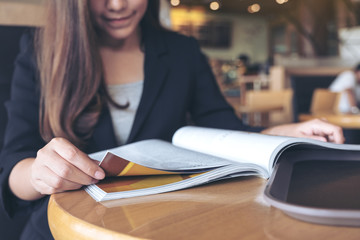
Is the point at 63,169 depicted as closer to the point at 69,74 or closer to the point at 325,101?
the point at 69,74

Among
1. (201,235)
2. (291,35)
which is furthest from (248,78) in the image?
(201,235)

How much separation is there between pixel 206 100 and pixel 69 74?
52cm

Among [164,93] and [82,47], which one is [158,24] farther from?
[82,47]

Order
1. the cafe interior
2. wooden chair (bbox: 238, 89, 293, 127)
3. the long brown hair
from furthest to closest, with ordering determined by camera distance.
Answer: wooden chair (bbox: 238, 89, 293, 127) → the cafe interior → the long brown hair

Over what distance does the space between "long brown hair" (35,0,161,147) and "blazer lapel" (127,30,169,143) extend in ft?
0.40

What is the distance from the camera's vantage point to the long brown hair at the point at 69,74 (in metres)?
0.94

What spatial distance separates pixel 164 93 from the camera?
1171mm

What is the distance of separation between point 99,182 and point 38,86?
57cm

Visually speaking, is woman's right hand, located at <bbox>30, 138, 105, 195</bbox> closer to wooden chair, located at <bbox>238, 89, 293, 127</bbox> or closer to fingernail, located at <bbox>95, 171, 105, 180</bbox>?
fingernail, located at <bbox>95, 171, 105, 180</bbox>

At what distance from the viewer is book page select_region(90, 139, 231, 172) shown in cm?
57

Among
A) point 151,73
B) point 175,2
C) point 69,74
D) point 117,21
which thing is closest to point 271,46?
point 175,2

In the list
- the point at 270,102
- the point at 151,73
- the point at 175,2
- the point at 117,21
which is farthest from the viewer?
the point at 270,102

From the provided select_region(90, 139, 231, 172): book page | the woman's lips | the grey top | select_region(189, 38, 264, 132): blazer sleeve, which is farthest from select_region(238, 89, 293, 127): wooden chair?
select_region(90, 139, 231, 172): book page

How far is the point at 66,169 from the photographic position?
524mm
